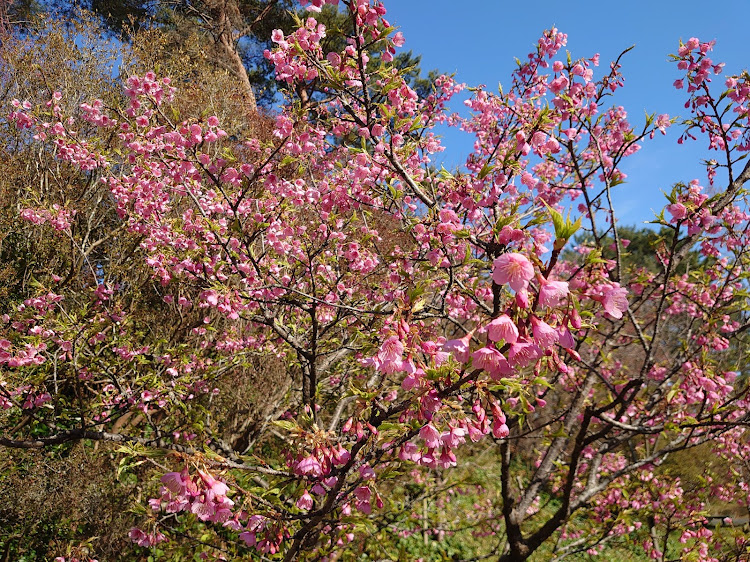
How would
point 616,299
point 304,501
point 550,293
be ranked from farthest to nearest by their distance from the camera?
point 304,501, point 616,299, point 550,293

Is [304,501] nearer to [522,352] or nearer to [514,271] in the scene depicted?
[522,352]

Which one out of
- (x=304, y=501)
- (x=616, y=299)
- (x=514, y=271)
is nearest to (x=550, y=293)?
(x=514, y=271)

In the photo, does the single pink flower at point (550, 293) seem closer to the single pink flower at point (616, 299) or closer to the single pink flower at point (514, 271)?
the single pink flower at point (514, 271)

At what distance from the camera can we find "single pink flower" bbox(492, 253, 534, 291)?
40.3 inches

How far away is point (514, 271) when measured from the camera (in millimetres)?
1056

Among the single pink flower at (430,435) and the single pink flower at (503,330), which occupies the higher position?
the single pink flower at (503,330)

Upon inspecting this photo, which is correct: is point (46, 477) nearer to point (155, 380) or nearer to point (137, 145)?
point (155, 380)

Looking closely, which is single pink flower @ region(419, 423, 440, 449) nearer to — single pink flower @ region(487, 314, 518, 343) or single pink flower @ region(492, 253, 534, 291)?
single pink flower @ region(487, 314, 518, 343)

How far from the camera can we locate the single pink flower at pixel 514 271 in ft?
3.36

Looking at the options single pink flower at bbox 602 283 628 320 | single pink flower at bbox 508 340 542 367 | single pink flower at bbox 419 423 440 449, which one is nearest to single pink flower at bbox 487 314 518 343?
single pink flower at bbox 508 340 542 367

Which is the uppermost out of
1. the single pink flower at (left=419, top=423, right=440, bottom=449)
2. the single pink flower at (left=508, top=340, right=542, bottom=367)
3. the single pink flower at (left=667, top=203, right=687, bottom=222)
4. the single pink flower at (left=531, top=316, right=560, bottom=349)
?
the single pink flower at (left=667, top=203, right=687, bottom=222)

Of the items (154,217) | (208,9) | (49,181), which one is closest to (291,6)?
(208,9)

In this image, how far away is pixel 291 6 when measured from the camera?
532 inches

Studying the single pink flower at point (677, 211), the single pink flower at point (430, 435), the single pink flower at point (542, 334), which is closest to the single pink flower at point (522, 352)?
the single pink flower at point (542, 334)
